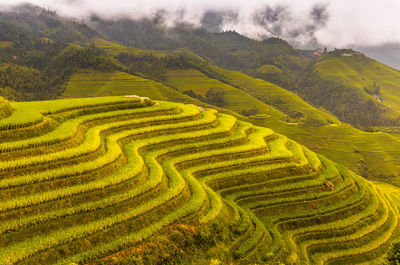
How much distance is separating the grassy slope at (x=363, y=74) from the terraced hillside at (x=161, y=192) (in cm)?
13765

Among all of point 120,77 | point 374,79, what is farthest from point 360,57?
point 120,77

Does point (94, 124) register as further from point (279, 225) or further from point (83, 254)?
point (279, 225)

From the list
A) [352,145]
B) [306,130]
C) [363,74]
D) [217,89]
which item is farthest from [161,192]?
[363,74]

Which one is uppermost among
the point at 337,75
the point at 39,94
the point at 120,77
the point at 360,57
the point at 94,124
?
the point at 360,57

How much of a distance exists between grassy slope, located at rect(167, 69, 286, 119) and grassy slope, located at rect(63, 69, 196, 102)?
21016 millimetres

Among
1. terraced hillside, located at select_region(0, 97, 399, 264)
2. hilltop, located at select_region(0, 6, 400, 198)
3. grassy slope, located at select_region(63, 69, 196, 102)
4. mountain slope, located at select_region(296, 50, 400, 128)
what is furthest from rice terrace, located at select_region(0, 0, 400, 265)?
mountain slope, located at select_region(296, 50, 400, 128)

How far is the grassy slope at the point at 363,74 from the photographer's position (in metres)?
143

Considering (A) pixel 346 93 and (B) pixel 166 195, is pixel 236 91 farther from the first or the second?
(B) pixel 166 195

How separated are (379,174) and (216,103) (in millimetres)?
65634

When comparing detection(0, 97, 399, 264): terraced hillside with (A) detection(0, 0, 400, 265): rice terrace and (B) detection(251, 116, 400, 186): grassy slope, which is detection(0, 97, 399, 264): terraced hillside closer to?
(A) detection(0, 0, 400, 265): rice terrace

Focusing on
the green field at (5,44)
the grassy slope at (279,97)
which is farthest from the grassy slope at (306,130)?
the green field at (5,44)

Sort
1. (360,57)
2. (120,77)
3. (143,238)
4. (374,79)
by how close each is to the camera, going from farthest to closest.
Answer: (360,57) < (374,79) < (120,77) < (143,238)

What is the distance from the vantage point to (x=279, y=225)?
730 inches

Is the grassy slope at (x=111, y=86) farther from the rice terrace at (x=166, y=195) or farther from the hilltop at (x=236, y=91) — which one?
the rice terrace at (x=166, y=195)
